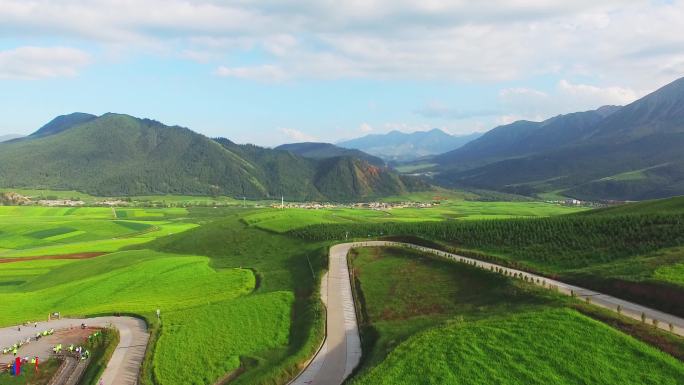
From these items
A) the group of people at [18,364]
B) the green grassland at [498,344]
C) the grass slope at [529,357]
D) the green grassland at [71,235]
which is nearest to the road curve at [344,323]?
the green grassland at [498,344]

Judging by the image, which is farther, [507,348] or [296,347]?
[296,347]

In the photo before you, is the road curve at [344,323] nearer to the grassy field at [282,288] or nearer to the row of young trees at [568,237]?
the grassy field at [282,288]

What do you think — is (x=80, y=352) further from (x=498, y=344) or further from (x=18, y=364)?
→ (x=498, y=344)

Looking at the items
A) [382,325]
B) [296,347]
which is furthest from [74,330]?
[382,325]

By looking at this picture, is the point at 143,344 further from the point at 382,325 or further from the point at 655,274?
the point at 655,274

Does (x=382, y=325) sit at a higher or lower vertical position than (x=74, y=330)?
higher

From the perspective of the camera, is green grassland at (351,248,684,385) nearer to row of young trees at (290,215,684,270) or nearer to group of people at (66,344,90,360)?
row of young trees at (290,215,684,270)
